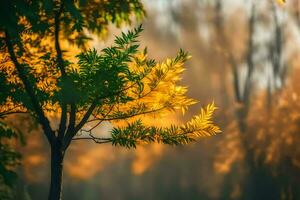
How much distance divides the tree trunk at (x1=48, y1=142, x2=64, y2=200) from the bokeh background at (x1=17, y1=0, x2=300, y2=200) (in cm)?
1183

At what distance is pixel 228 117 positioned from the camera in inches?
1121

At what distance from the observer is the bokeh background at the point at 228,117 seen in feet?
71.7

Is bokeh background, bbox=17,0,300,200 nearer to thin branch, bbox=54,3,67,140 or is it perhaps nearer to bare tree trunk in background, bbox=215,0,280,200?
bare tree trunk in background, bbox=215,0,280,200

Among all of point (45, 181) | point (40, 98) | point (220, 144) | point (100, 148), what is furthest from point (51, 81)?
point (100, 148)

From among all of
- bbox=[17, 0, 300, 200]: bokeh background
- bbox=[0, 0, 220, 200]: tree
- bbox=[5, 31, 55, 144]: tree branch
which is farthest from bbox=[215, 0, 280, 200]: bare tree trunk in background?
bbox=[5, 31, 55, 144]: tree branch

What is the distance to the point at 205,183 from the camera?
113 ft

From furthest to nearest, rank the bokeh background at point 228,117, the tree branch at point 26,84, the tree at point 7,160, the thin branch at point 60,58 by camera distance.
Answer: the bokeh background at point 228,117
the tree at point 7,160
the thin branch at point 60,58
the tree branch at point 26,84

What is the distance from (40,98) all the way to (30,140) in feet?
72.7

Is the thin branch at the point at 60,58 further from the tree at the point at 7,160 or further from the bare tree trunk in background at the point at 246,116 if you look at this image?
the bare tree trunk in background at the point at 246,116

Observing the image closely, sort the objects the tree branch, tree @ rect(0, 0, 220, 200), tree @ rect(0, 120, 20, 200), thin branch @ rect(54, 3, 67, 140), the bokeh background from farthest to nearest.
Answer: the bokeh background, tree @ rect(0, 120, 20, 200), thin branch @ rect(54, 3, 67, 140), the tree branch, tree @ rect(0, 0, 220, 200)

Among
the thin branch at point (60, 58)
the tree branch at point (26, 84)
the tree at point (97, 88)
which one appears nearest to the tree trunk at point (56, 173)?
the tree at point (97, 88)

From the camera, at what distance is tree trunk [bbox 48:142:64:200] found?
6172 millimetres

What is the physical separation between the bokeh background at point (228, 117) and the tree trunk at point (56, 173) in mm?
11827

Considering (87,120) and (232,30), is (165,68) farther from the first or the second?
(232,30)
